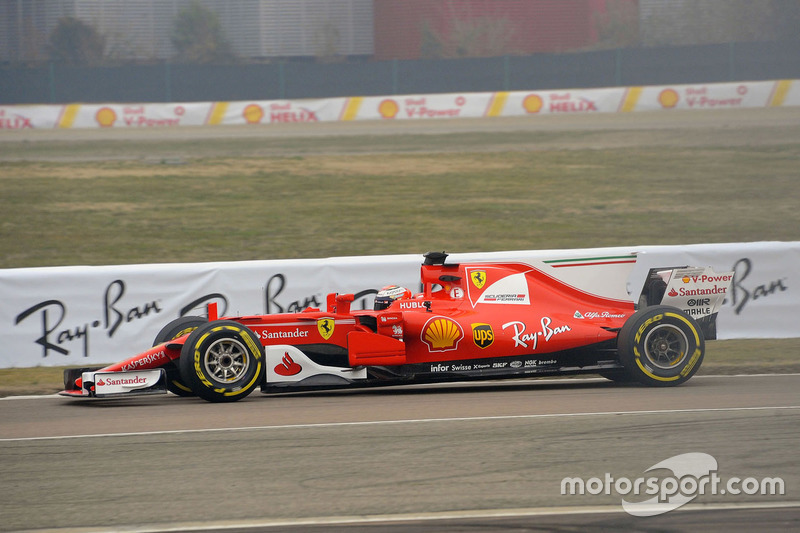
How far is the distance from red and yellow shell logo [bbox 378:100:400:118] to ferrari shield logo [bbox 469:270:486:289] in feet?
83.6

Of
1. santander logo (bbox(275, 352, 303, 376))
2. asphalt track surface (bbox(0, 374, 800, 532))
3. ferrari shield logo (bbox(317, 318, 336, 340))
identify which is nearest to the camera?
asphalt track surface (bbox(0, 374, 800, 532))

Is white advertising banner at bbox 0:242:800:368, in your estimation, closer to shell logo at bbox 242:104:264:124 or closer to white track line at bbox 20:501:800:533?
white track line at bbox 20:501:800:533

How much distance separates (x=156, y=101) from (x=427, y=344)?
33.0m

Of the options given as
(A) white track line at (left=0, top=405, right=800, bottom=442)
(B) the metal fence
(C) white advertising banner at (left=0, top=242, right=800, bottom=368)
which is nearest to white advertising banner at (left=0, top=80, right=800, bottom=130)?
(B) the metal fence

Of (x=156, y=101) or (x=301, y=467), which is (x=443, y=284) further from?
(x=156, y=101)

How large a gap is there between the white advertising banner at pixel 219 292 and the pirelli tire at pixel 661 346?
185cm

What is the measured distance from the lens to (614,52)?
41.3m

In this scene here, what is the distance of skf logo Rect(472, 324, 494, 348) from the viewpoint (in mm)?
9953

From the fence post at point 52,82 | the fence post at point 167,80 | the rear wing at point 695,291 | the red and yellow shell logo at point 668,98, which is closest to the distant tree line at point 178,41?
the fence post at point 52,82

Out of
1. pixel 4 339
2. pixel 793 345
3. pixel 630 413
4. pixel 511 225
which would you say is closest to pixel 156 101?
pixel 511 225

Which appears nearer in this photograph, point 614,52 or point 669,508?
point 669,508

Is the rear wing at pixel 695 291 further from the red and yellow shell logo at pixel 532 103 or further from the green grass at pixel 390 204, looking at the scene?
the red and yellow shell logo at pixel 532 103

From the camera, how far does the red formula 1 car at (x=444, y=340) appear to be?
9.58 metres

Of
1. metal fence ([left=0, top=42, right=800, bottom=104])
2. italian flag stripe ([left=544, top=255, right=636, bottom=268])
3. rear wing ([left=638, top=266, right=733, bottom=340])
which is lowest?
rear wing ([left=638, top=266, right=733, bottom=340])
